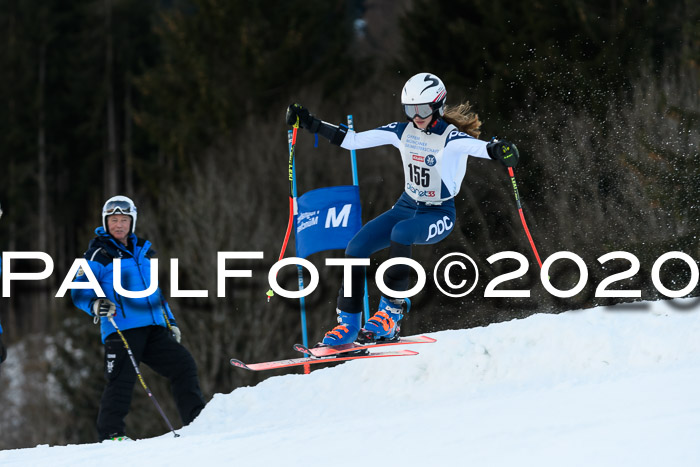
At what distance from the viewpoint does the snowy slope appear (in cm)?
454

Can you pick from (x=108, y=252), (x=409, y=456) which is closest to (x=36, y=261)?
(x=108, y=252)

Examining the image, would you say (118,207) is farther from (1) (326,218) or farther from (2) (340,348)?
(2) (340,348)

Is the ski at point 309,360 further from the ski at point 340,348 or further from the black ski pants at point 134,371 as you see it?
the black ski pants at point 134,371

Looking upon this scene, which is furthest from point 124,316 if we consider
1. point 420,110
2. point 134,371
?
point 420,110

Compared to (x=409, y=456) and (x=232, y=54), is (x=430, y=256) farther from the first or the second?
(x=409, y=456)

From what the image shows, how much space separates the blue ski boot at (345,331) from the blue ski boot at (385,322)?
7 centimetres

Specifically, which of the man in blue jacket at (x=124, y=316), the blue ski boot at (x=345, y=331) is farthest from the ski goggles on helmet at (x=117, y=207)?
the blue ski boot at (x=345, y=331)

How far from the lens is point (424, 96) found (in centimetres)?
658

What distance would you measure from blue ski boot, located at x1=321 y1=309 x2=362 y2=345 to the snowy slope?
0.55 metres

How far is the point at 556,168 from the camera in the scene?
15367 mm

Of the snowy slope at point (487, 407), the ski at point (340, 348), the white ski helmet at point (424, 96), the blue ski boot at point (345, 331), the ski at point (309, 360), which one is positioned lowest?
the snowy slope at point (487, 407)

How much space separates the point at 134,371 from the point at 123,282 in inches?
25.4

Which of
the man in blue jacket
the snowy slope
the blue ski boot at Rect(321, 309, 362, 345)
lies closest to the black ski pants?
the man in blue jacket

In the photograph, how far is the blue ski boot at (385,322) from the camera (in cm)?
694
